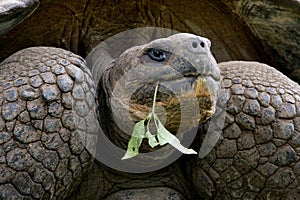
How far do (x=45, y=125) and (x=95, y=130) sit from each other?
27cm

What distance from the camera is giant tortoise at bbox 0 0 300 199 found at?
6.59ft

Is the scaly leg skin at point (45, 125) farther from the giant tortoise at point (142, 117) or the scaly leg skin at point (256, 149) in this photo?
the scaly leg skin at point (256, 149)

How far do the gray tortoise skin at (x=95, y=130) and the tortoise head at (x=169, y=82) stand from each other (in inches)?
5.9

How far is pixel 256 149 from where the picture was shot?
92.6 inches

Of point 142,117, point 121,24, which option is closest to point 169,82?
point 142,117

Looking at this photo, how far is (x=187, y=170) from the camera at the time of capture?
8.30 ft

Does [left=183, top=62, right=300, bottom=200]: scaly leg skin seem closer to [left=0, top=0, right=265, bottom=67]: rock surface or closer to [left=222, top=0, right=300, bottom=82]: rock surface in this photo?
[left=222, top=0, right=300, bottom=82]: rock surface

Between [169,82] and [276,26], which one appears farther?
[276,26]

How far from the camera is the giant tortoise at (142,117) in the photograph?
6.59 feet

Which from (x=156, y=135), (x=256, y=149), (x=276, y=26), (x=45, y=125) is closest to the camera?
(x=45, y=125)

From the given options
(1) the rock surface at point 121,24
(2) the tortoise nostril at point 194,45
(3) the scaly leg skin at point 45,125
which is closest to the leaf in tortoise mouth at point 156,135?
(3) the scaly leg skin at point 45,125

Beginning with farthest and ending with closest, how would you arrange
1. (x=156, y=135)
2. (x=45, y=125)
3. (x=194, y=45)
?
(x=156, y=135) → (x=45, y=125) → (x=194, y=45)

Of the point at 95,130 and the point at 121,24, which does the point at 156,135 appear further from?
the point at 121,24

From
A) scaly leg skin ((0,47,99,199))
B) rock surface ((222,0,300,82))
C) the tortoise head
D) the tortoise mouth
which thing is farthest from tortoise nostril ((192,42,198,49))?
rock surface ((222,0,300,82))
